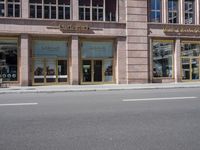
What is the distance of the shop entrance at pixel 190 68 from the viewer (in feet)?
88.4

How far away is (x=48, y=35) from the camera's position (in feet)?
77.4

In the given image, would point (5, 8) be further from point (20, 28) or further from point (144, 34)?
point (144, 34)

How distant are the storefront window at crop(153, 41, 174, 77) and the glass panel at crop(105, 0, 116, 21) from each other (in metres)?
4.40

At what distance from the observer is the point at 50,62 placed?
24234mm

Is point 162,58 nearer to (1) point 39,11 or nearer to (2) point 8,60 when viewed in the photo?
(1) point 39,11

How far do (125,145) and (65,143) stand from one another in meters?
1.11

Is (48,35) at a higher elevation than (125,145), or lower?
higher

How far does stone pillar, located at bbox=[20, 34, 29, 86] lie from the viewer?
2291 cm

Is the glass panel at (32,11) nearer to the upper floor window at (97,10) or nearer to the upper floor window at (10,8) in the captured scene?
the upper floor window at (10,8)

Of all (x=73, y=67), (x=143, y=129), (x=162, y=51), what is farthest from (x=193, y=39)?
(x=143, y=129)

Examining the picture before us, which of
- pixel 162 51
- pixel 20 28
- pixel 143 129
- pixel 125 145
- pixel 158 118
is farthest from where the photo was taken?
pixel 162 51

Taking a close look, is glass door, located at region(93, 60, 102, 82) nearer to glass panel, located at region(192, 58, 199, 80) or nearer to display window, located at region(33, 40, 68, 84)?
display window, located at region(33, 40, 68, 84)

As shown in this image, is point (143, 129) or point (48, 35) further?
point (48, 35)

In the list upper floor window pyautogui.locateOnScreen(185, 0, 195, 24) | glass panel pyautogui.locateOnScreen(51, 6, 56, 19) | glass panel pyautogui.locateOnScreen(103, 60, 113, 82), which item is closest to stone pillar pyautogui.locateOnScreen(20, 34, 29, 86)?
glass panel pyautogui.locateOnScreen(51, 6, 56, 19)
